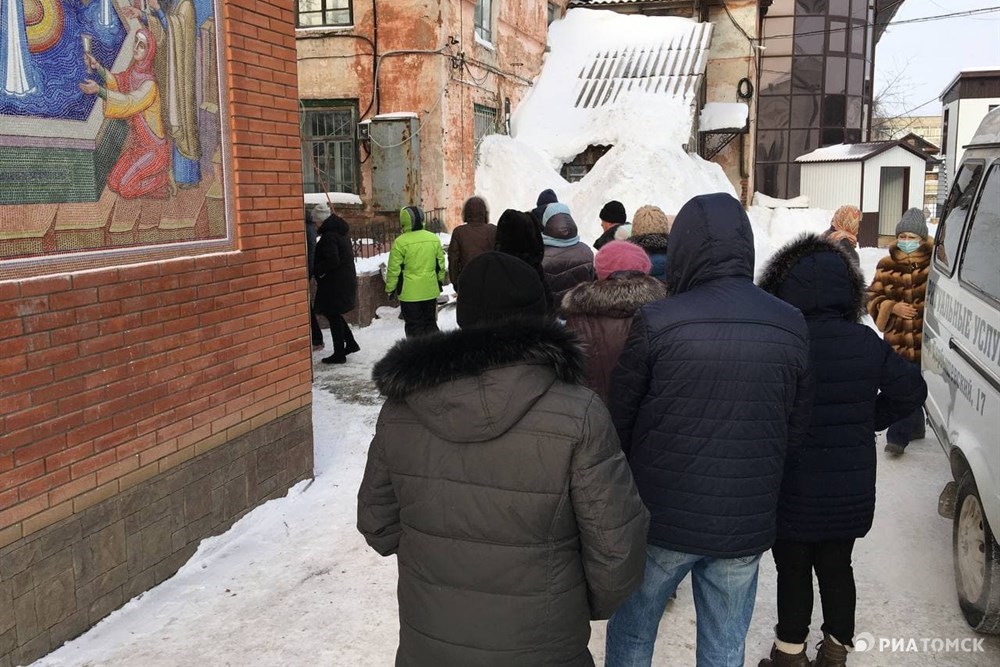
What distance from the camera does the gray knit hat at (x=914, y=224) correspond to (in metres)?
5.85

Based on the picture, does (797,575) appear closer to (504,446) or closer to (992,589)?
(992,589)

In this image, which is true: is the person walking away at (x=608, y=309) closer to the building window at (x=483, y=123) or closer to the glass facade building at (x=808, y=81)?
the building window at (x=483, y=123)

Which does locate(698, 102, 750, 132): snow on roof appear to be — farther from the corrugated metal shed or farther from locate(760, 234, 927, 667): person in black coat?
locate(760, 234, 927, 667): person in black coat

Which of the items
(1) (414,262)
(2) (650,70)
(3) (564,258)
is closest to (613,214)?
(3) (564,258)

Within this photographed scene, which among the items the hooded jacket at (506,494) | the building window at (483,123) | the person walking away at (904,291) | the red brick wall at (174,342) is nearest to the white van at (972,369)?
the person walking away at (904,291)

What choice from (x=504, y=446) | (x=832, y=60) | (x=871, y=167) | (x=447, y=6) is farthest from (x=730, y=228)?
(x=832, y=60)

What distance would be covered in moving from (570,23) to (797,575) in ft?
68.4

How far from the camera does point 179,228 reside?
430cm

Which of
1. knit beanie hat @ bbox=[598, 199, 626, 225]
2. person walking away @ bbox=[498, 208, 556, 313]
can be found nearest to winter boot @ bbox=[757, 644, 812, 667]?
person walking away @ bbox=[498, 208, 556, 313]

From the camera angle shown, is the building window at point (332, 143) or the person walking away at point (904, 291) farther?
the building window at point (332, 143)

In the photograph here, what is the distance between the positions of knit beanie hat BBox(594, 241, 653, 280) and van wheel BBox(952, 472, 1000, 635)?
5.67ft

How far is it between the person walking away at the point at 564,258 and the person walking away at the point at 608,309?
7.02 ft

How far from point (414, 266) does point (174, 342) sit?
4.08 metres

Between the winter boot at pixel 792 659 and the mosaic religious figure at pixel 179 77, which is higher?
the mosaic religious figure at pixel 179 77
